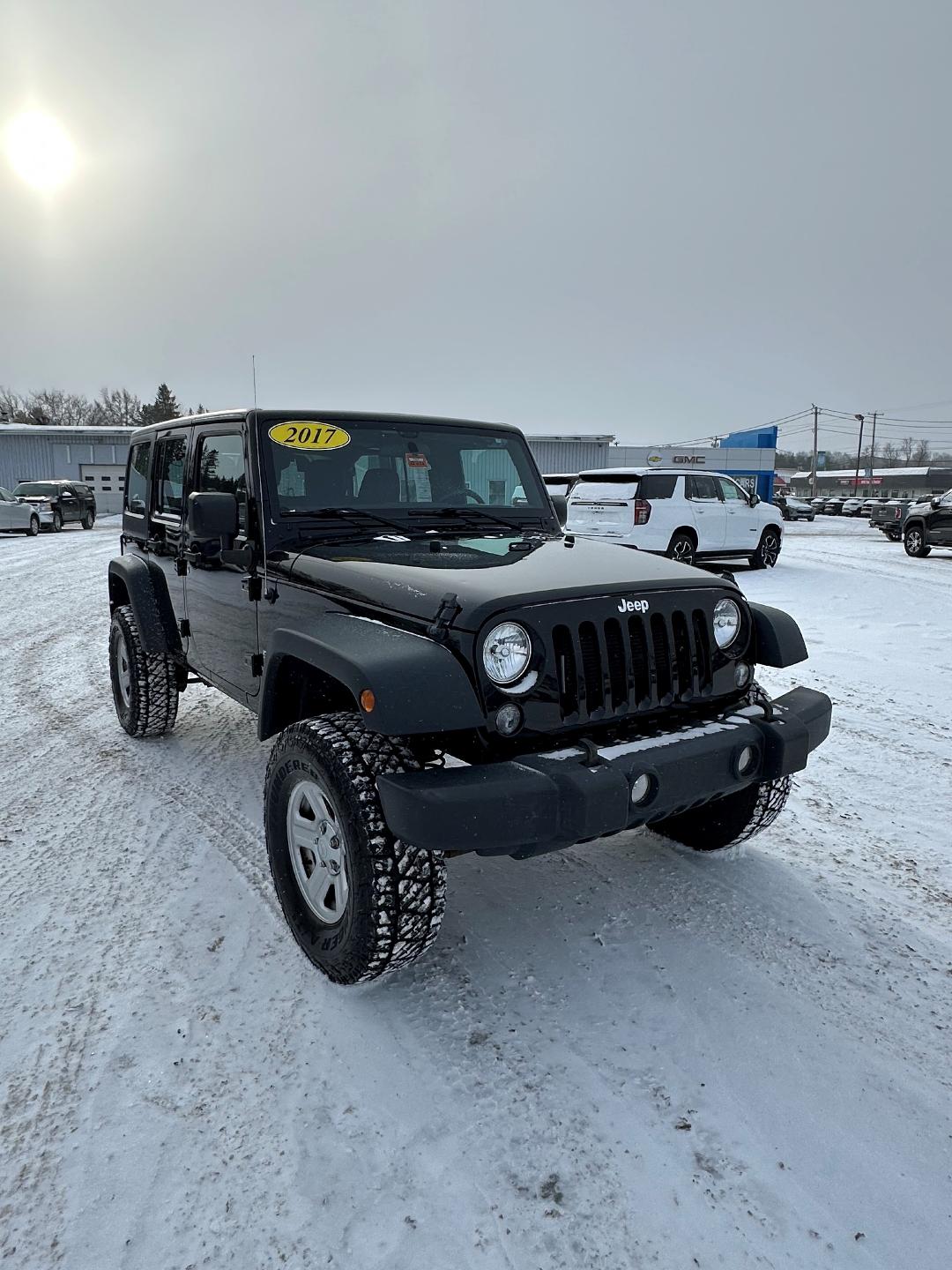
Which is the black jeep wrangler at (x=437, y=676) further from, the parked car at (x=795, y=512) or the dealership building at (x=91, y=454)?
the parked car at (x=795, y=512)

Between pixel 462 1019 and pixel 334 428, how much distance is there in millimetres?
2544

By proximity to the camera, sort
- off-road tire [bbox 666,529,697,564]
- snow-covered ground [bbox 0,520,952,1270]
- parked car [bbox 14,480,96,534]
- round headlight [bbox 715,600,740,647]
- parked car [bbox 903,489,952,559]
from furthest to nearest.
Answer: parked car [bbox 14,480,96,534], parked car [bbox 903,489,952,559], off-road tire [bbox 666,529,697,564], round headlight [bbox 715,600,740,647], snow-covered ground [bbox 0,520,952,1270]

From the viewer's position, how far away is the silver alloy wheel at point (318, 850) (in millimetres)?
2688

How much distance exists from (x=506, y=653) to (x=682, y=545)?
479 inches

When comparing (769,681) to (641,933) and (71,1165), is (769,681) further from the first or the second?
(71,1165)

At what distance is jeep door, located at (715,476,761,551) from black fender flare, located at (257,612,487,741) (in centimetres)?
1291

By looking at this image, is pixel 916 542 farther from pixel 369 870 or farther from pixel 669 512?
pixel 369 870

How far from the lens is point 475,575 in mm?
2865

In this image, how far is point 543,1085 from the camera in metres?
2.32

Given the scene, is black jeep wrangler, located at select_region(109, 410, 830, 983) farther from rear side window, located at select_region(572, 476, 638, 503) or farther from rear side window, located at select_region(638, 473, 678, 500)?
rear side window, located at select_region(638, 473, 678, 500)

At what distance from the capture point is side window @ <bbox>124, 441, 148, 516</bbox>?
5345 millimetres

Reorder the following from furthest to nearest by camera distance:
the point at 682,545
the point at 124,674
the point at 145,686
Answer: the point at 682,545 → the point at 124,674 → the point at 145,686

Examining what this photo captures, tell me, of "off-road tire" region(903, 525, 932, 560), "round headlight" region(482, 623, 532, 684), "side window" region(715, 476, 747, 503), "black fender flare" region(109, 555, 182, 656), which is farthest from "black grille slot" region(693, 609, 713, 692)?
"off-road tire" region(903, 525, 932, 560)

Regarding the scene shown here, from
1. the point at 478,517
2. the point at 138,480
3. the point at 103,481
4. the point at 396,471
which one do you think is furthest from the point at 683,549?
the point at 103,481
